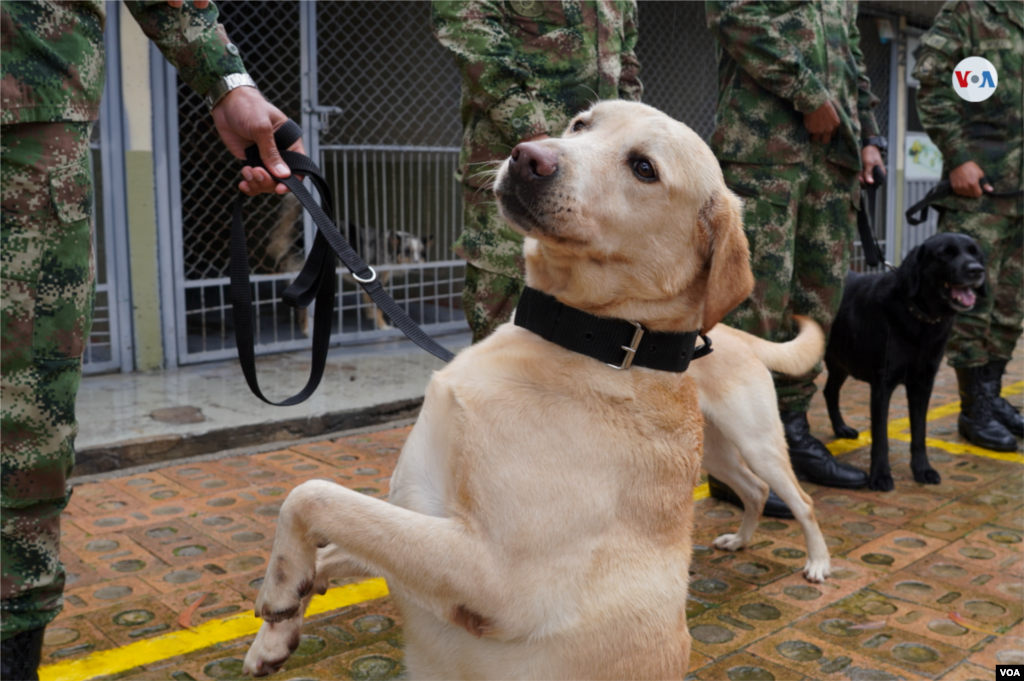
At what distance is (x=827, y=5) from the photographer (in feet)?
13.4

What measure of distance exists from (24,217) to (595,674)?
1472 millimetres

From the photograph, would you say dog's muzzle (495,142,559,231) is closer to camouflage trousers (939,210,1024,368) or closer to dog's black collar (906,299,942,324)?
dog's black collar (906,299,942,324)

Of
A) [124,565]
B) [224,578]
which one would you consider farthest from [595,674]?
[124,565]

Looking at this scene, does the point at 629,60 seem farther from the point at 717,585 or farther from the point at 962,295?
the point at 717,585

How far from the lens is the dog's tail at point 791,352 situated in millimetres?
3369

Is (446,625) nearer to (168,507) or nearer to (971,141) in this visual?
(168,507)

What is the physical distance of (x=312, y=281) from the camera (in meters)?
2.24

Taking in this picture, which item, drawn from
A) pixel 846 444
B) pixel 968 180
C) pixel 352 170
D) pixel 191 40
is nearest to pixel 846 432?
pixel 846 444

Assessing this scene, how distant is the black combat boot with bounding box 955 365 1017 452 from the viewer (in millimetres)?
4719

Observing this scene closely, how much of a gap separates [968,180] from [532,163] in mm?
3932

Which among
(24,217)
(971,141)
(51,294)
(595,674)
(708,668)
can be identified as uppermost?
(971,141)

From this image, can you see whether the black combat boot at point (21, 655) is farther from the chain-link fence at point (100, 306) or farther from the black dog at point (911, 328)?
the chain-link fence at point (100, 306)

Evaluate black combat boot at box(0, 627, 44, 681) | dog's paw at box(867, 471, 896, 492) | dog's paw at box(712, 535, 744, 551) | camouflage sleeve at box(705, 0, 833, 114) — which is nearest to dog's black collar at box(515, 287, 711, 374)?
black combat boot at box(0, 627, 44, 681)

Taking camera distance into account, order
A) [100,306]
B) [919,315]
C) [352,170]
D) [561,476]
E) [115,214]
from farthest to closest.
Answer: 1. [352,170]
2. [100,306]
3. [115,214]
4. [919,315]
5. [561,476]
